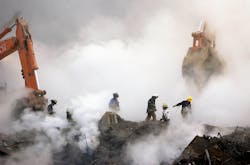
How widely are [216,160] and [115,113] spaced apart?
7626 mm

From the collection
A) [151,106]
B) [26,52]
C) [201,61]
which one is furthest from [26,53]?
[201,61]

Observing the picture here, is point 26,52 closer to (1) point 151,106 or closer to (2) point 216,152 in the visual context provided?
(1) point 151,106

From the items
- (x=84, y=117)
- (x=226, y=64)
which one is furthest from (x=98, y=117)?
(x=226, y=64)

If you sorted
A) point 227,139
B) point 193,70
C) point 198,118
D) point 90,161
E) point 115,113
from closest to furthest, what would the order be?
point 227,139, point 90,161, point 115,113, point 198,118, point 193,70

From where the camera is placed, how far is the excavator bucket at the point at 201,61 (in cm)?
2594

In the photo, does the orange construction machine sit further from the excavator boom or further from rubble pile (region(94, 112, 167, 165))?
rubble pile (region(94, 112, 167, 165))

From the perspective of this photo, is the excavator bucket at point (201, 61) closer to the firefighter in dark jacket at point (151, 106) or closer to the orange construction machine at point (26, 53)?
the firefighter in dark jacket at point (151, 106)

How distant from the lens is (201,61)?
26.0 metres

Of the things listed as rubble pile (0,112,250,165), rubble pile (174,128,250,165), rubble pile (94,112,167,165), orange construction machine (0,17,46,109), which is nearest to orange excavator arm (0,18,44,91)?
orange construction machine (0,17,46,109)

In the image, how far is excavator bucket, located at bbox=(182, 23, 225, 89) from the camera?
2594cm

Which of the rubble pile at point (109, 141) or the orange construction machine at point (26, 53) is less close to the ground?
the orange construction machine at point (26, 53)

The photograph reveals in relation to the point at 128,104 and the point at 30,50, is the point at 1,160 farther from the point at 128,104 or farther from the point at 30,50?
the point at 128,104

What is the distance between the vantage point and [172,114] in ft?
79.3

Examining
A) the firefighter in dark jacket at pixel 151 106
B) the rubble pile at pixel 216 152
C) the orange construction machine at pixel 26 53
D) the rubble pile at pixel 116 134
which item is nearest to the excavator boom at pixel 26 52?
the orange construction machine at pixel 26 53
